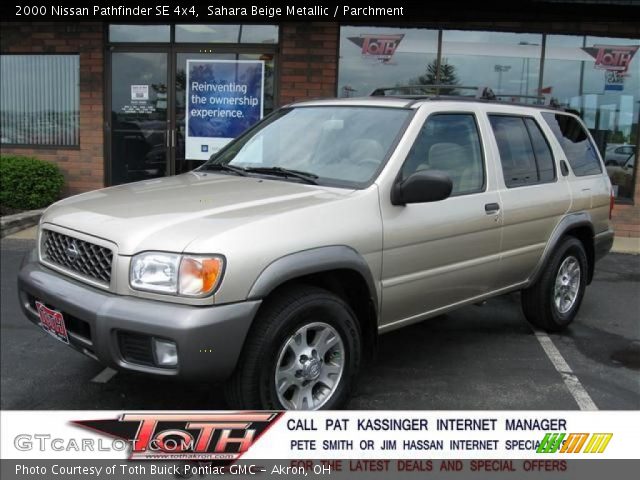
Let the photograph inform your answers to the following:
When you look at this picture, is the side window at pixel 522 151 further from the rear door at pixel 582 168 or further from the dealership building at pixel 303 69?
the dealership building at pixel 303 69

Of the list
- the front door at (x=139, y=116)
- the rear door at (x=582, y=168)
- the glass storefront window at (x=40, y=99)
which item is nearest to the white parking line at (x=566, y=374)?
the rear door at (x=582, y=168)

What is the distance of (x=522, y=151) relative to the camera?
Result: 475 cm

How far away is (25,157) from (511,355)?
8.41 m

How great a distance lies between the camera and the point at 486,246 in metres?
4.24

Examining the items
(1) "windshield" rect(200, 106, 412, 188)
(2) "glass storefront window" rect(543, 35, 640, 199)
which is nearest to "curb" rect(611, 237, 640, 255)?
(2) "glass storefront window" rect(543, 35, 640, 199)

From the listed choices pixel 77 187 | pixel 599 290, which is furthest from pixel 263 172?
pixel 77 187

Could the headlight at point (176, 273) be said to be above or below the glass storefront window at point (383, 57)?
below

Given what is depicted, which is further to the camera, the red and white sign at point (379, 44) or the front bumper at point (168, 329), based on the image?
the red and white sign at point (379, 44)

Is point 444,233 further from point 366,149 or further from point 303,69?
point 303,69

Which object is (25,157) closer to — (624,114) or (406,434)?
(406,434)

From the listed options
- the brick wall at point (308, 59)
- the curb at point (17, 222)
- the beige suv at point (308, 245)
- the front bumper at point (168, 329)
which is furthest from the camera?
the brick wall at point (308, 59)

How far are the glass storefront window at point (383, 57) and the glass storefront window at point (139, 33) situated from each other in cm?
285

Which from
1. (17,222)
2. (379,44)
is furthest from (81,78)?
(379,44)

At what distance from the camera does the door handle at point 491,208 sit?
4199 mm
